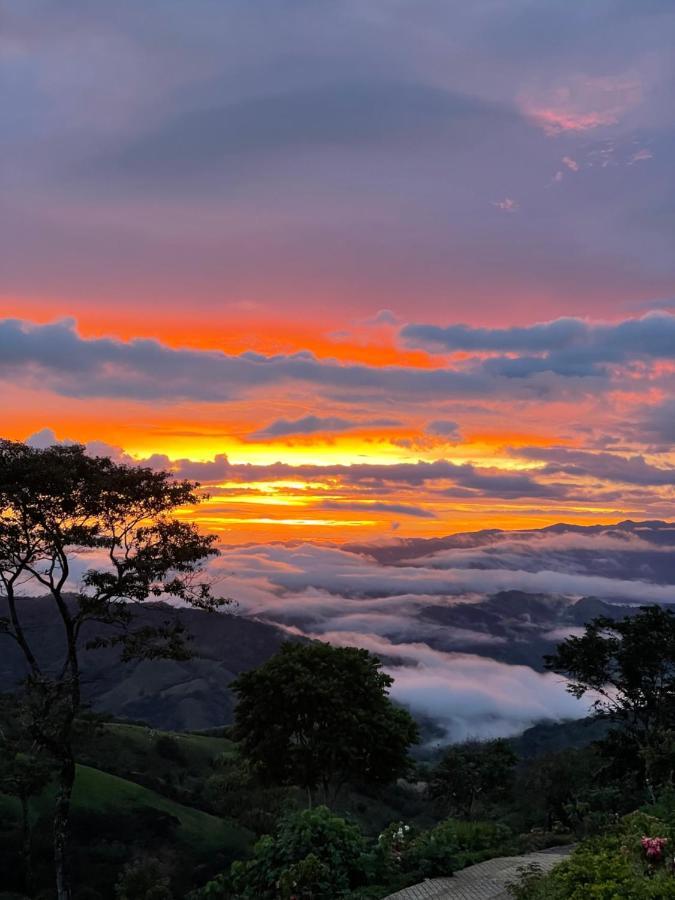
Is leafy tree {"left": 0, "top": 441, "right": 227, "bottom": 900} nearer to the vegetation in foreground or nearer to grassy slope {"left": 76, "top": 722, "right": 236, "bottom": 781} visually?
the vegetation in foreground

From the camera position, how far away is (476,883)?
20.0 meters

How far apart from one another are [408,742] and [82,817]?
5239 cm

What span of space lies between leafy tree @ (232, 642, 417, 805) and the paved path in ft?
57.4

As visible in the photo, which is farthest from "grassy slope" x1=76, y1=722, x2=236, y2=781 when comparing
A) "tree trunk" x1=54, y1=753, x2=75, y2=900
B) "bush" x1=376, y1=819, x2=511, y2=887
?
"bush" x1=376, y1=819, x2=511, y2=887

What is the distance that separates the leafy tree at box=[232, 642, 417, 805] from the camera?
132 feet

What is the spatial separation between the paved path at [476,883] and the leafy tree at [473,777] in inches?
2477

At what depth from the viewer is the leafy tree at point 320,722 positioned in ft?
132

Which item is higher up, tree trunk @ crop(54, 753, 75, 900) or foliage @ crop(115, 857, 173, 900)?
tree trunk @ crop(54, 753, 75, 900)

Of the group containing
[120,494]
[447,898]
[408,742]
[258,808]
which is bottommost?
[258,808]

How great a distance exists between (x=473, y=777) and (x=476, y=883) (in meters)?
68.4

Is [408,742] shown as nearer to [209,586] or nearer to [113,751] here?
[209,586]

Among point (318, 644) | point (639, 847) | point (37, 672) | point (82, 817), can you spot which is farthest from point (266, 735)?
point (82, 817)

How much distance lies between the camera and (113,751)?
132375mm

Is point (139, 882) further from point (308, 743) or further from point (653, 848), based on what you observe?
point (653, 848)
